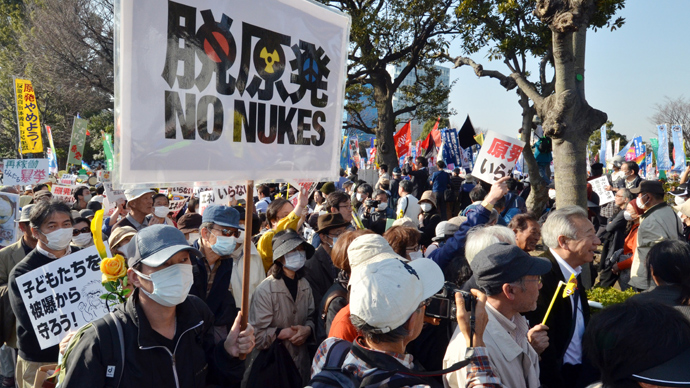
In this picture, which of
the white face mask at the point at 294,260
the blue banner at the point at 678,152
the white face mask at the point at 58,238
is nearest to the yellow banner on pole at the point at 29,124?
the white face mask at the point at 58,238

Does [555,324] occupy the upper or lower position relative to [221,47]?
→ lower

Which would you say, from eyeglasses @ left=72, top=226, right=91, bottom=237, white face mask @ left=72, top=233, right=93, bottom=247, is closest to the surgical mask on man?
white face mask @ left=72, top=233, right=93, bottom=247

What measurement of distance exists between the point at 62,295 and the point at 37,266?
17.9 inches

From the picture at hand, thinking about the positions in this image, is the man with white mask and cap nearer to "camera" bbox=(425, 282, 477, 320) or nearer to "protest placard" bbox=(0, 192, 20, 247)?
"camera" bbox=(425, 282, 477, 320)

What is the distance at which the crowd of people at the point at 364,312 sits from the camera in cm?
189

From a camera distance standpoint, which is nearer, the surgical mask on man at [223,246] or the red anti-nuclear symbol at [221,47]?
the red anti-nuclear symbol at [221,47]

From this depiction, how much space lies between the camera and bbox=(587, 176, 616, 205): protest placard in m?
9.28

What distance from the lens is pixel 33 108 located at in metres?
14.6

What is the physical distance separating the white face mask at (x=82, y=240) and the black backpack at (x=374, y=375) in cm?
427

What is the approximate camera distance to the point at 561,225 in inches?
138

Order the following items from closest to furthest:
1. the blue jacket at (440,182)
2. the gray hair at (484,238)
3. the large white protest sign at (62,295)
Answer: the large white protest sign at (62,295) < the gray hair at (484,238) < the blue jacket at (440,182)

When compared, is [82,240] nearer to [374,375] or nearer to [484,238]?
[484,238]

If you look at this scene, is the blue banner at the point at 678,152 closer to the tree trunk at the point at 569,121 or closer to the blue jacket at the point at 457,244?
the tree trunk at the point at 569,121

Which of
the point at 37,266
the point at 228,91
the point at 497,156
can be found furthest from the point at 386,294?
the point at 497,156
